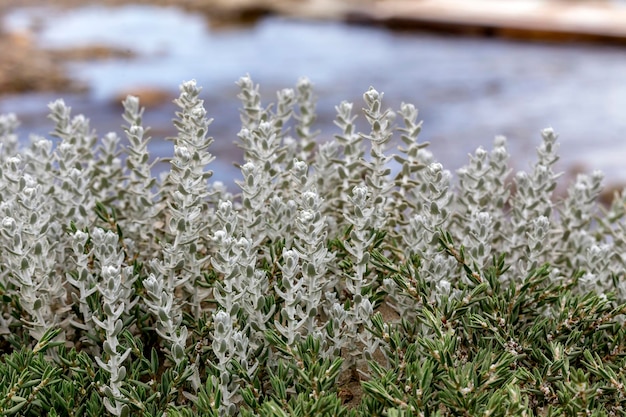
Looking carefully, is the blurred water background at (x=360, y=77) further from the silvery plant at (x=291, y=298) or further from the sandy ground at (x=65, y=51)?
the silvery plant at (x=291, y=298)

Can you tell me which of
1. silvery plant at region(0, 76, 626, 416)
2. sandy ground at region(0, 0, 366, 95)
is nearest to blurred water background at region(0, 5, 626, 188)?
sandy ground at region(0, 0, 366, 95)

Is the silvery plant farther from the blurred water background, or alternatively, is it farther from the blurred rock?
the blurred rock

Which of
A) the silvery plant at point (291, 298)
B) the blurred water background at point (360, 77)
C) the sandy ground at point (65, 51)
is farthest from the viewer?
the sandy ground at point (65, 51)

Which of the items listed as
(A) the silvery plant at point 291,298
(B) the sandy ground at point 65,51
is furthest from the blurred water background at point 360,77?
(A) the silvery plant at point 291,298

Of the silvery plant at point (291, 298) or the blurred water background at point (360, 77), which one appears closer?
the silvery plant at point (291, 298)

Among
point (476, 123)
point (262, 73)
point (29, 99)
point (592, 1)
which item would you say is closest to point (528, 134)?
point (476, 123)

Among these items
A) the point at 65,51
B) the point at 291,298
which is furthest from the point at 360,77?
the point at 291,298

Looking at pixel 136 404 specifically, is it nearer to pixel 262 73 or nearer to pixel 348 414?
pixel 348 414
